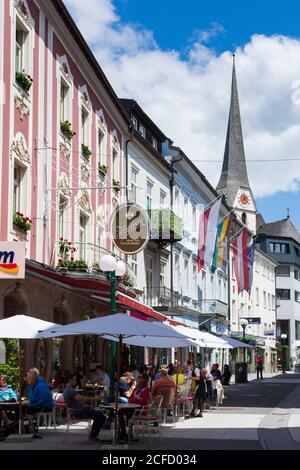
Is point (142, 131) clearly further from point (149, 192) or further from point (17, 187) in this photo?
point (17, 187)

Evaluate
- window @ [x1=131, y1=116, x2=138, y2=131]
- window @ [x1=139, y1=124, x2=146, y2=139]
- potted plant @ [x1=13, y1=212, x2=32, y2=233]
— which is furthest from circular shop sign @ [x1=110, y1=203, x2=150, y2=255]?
window @ [x1=139, y1=124, x2=146, y2=139]

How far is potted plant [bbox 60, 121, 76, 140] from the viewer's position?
23484 millimetres

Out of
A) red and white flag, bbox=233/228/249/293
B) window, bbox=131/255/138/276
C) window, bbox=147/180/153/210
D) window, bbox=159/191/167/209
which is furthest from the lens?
red and white flag, bbox=233/228/249/293

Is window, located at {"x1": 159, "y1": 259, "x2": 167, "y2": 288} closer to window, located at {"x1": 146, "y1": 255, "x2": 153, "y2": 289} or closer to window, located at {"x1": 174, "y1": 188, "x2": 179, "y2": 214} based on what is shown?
window, located at {"x1": 146, "y1": 255, "x2": 153, "y2": 289}

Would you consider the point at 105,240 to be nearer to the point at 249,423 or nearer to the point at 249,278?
the point at 249,423

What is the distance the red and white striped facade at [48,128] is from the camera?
18.9 metres

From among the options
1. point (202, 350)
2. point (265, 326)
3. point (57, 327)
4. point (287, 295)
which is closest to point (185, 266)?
point (202, 350)

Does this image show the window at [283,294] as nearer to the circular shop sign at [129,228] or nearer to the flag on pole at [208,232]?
the flag on pole at [208,232]

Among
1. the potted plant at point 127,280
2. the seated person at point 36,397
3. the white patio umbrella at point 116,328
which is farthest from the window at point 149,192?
the seated person at point 36,397

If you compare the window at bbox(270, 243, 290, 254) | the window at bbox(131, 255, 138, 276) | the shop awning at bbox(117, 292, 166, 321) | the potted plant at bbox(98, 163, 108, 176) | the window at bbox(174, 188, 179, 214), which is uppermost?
the window at bbox(270, 243, 290, 254)

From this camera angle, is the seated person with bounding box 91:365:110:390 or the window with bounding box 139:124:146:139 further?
the window with bounding box 139:124:146:139

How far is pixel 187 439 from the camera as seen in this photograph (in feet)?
50.2

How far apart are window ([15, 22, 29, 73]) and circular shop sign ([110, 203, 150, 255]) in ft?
19.3

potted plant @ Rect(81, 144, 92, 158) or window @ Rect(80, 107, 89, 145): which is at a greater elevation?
window @ Rect(80, 107, 89, 145)
